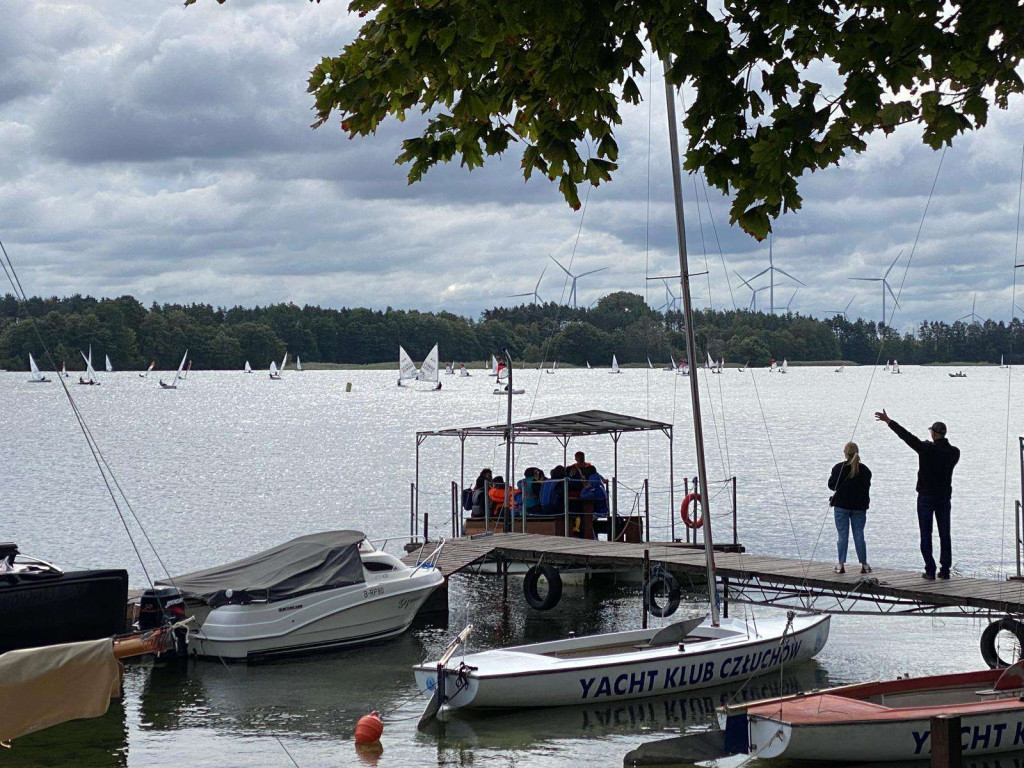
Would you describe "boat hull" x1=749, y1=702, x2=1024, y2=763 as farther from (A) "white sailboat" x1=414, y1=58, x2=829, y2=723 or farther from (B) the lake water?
(A) "white sailboat" x1=414, y1=58, x2=829, y2=723

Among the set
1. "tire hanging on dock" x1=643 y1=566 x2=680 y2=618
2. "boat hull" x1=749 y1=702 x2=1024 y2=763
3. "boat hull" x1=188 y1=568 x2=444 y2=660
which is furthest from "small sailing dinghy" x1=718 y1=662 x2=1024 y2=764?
"boat hull" x1=188 y1=568 x2=444 y2=660

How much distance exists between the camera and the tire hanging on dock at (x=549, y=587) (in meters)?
24.8

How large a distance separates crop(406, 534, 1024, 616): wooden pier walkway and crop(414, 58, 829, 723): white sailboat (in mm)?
880

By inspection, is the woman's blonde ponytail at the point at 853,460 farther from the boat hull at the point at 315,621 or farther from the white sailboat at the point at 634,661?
→ the boat hull at the point at 315,621

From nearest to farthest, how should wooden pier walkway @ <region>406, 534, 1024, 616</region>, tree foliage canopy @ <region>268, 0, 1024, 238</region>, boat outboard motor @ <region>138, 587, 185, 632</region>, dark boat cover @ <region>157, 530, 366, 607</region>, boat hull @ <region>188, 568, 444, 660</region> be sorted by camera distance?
tree foliage canopy @ <region>268, 0, 1024, 238</region> < wooden pier walkway @ <region>406, 534, 1024, 616</region> < boat outboard motor @ <region>138, 587, 185, 632</region> < boat hull @ <region>188, 568, 444, 660</region> < dark boat cover @ <region>157, 530, 366, 607</region>

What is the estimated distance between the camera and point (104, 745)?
54.9 feet

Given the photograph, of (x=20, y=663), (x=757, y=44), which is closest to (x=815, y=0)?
(x=757, y=44)

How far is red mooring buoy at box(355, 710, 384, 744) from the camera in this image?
16245 millimetres

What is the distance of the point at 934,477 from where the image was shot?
63.9 feet

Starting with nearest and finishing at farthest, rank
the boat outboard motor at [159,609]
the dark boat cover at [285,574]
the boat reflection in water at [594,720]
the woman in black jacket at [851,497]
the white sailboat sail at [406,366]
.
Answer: the boat reflection in water at [594,720] → the boat outboard motor at [159,609] → the woman in black jacket at [851,497] → the dark boat cover at [285,574] → the white sailboat sail at [406,366]

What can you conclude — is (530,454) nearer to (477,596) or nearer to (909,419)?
(477,596)

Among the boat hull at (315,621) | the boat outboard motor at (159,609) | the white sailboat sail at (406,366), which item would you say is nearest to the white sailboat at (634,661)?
the boat hull at (315,621)

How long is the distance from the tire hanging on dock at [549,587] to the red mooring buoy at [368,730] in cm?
865

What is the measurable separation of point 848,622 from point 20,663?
61.5 feet
